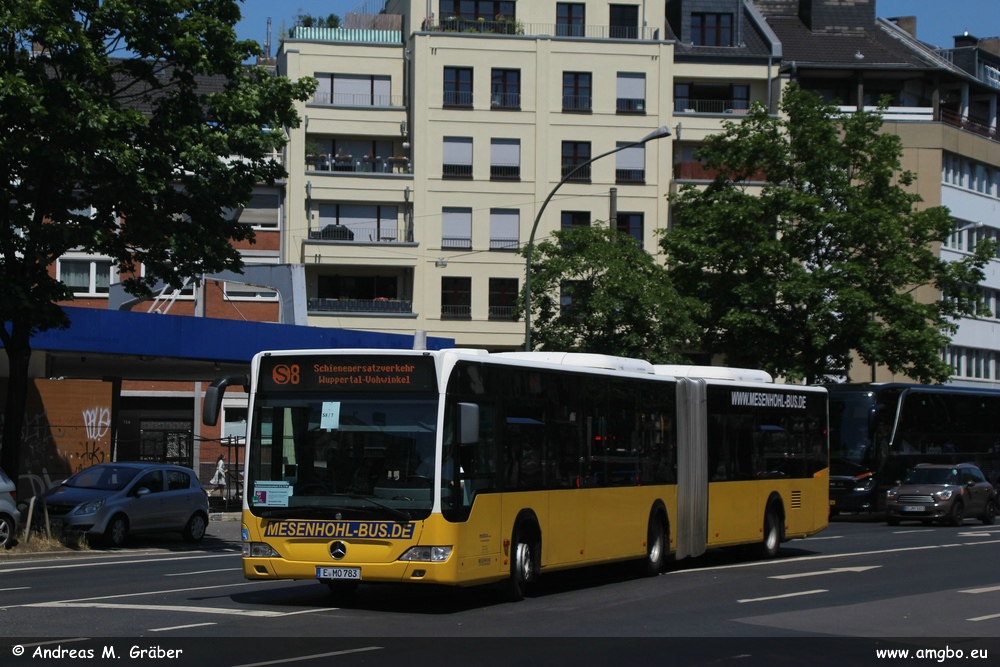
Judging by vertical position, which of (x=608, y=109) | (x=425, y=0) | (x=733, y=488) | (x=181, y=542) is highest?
(x=425, y=0)

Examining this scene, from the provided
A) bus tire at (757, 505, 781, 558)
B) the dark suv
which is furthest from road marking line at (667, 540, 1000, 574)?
the dark suv

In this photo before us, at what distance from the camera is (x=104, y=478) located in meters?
25.1

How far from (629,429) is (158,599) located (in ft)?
21.5

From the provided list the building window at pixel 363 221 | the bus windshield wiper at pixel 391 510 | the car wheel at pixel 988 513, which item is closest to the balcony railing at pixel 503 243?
the building window at pixel 363 221

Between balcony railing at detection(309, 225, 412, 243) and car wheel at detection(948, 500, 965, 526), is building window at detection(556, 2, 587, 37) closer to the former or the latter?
balcony railing at detection(309, 225, 412, 243)

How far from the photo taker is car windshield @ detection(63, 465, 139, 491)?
24844mm

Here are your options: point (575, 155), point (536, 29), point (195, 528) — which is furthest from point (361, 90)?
point (195, 528)

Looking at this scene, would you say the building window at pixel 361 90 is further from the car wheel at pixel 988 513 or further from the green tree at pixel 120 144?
the green tree at pixel 120 144

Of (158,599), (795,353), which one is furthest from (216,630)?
(795,353)

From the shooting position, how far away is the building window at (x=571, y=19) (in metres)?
63.3

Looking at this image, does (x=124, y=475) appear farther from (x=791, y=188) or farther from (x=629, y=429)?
(x=791, y=188)

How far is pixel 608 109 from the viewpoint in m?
62.3

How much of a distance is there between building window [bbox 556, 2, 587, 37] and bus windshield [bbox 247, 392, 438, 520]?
51313mm
